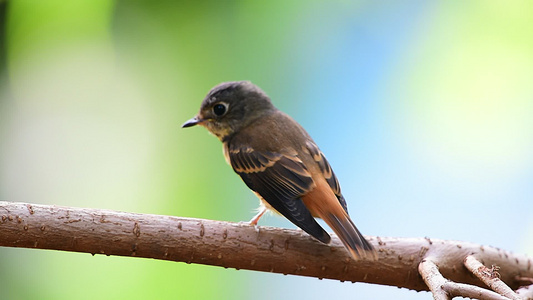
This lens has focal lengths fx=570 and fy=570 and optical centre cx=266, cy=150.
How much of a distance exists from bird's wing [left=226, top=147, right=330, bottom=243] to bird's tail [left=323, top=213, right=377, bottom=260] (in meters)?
0.07

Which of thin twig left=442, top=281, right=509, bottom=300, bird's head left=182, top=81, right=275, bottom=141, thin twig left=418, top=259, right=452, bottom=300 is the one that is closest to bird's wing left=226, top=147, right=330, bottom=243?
bird's head left=182, top=81, right=275, bottom=141

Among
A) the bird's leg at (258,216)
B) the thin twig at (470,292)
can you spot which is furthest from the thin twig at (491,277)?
the bird's leg at (258,216)

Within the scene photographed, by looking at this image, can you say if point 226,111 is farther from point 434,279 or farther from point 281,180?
point 434,279

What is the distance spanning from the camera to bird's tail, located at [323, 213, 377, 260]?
213cm

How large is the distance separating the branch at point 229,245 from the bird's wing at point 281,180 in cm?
9

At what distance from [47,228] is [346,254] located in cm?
113

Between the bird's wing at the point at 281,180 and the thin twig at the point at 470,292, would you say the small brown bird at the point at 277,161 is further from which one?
the thin twig at the point at 470,292

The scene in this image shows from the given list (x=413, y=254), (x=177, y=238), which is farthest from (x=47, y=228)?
(x=413, y=254)

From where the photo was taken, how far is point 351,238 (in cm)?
217

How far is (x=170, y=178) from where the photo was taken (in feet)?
11.2

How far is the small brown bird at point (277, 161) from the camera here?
89.7 inches

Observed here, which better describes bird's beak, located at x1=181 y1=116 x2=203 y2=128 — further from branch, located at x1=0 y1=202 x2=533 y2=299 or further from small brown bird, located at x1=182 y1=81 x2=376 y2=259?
branch, located at x1=0 y1=202 x2=533 y2=299

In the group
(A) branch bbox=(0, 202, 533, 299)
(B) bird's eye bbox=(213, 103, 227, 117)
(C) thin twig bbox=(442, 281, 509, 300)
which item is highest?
(B) bird's eye bbox=(213, 103, 227, 117)

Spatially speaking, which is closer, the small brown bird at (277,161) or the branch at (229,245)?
the branch at (229,245)
